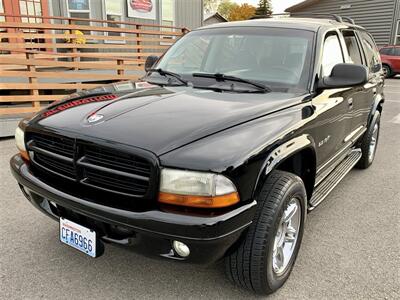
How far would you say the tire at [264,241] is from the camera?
7.15ft

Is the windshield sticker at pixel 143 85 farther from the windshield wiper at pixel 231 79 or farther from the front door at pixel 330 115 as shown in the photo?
the front door at pixel 330 115

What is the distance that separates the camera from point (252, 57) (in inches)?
126

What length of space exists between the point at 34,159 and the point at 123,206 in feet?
2.97

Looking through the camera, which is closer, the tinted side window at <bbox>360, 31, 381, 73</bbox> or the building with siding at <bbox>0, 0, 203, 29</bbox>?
the tinted side window at <bbox>360, 31, 381, 73</bbox>

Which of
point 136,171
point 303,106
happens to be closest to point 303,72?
point 303,106

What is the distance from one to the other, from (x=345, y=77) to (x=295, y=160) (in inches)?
31.0

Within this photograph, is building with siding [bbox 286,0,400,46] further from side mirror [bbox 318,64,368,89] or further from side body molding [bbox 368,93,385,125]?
side mirror [bbox 318,64,368,89]

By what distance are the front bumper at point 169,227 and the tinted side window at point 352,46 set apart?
102 inches

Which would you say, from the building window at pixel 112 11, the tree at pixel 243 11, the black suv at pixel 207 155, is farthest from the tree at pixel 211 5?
the black suv at pixel 207 155

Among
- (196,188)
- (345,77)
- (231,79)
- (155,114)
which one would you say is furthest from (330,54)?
(196,188)

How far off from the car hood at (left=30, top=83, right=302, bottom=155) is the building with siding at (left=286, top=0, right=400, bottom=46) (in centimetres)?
2216

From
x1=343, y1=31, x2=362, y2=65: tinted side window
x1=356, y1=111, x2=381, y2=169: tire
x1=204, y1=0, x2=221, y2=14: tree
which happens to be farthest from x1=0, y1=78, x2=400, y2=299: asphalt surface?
x1=204, y1=0, x2=221, y2=14: tree

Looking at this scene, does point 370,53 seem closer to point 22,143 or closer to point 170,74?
point 170,74

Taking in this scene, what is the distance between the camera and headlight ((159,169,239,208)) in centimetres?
192
